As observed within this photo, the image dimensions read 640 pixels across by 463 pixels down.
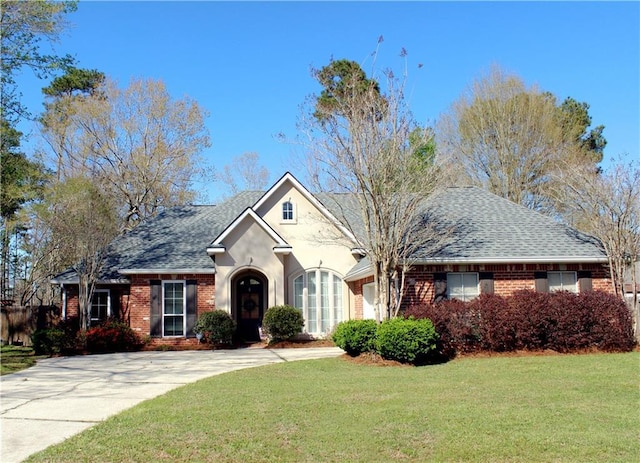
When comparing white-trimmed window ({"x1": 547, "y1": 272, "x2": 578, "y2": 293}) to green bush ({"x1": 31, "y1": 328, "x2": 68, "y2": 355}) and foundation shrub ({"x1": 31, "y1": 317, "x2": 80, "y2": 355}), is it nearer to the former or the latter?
foundation shrub ({"x1": 31, "y1": 317, "x2": 80, "y2": 355})

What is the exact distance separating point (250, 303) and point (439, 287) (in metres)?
8.41

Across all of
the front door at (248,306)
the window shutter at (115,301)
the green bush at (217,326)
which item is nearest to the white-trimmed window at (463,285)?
the green bush at (217,326)

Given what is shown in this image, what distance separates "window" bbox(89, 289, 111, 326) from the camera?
23.1 meters

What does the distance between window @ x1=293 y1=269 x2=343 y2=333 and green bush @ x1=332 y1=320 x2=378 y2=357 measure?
6.76 meters

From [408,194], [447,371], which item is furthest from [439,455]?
[408,194]

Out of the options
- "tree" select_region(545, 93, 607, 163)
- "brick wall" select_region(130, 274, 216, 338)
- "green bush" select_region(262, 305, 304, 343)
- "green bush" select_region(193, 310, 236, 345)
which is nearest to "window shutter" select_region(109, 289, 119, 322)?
"brick wall" select_region(130, 274, 216, 338)

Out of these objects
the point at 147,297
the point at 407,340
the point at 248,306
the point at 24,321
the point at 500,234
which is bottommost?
the point at 407,340

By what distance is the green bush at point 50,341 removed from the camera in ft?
63.0

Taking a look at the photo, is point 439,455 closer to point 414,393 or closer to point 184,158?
point 414,393

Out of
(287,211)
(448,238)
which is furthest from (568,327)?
(287,211)

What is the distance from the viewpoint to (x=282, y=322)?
67.7 ft

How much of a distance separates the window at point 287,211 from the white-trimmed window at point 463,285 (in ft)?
24.2

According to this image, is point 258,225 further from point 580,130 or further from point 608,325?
point 580,130

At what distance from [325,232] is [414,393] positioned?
13252 mm
